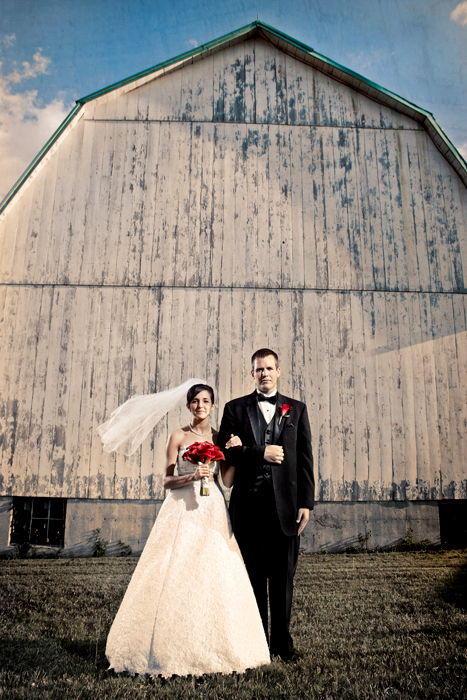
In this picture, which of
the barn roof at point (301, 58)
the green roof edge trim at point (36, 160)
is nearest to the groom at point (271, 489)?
the green roof edge trim at point (36, 160)

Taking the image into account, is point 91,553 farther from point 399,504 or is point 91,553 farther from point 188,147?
point 188,147

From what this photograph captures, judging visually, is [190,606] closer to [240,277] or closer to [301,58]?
[240,277]

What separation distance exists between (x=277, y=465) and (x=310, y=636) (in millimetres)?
1590

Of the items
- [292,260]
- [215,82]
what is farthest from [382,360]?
[215,82]

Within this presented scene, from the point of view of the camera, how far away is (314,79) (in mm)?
7824

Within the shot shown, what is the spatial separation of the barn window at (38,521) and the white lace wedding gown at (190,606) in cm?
458

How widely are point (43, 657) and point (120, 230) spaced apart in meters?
5.98

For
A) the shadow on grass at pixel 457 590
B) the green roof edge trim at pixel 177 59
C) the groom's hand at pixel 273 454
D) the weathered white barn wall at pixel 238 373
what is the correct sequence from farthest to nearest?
1. the green roof edge trim at pixel 177 59
2. the weathered white barn wall at pixel 238 373
3. the shadow on grass at pixel 457 590
4. the groom's hand at pixel 273 454

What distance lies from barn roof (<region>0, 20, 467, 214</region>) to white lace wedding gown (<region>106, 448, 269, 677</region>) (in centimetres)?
672

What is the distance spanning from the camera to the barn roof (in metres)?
7.40

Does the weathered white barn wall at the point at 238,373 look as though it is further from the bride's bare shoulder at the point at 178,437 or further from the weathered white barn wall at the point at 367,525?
the bride's bare shoulder at the point at 178,437

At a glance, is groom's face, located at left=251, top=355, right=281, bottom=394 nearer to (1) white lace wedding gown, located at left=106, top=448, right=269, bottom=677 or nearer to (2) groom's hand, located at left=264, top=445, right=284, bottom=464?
(2) groom's hand, located at left=264, top=445, right=284, bottom=464

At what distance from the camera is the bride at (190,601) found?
104 inches

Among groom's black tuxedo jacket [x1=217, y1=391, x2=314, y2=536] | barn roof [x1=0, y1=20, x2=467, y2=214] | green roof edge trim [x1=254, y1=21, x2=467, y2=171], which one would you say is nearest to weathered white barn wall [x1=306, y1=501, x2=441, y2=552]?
groom's black tuxedo jacket [x1=217, y1=391, x2=314, y2=536]
